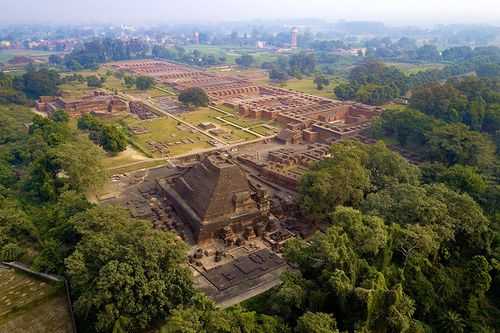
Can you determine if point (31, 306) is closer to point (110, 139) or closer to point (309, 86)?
point (110, 139)

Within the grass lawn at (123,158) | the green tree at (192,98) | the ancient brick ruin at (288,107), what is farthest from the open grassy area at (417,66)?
the grass lawn at (123,158)

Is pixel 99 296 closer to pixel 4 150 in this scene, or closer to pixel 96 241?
pixel 96 241

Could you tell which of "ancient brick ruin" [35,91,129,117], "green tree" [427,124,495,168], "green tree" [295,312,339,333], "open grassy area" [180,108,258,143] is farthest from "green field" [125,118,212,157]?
"green tree" [295,312,339,333]

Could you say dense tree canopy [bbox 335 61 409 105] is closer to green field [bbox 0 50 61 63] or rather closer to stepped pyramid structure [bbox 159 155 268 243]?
stepped pyramid structure [bbox 159 155 268 243]

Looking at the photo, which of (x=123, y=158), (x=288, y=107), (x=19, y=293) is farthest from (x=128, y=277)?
(x=288, y=107)

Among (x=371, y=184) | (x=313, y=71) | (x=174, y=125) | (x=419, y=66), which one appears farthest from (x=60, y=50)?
(x=371, y=184)

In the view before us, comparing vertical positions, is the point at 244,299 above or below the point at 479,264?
below

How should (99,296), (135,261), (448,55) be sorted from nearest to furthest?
(99,296)
(135,261)
(448,55)

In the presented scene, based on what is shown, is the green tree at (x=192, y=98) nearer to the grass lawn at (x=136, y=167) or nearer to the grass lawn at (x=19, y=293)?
the grass lawn at (x=136, y=167)
